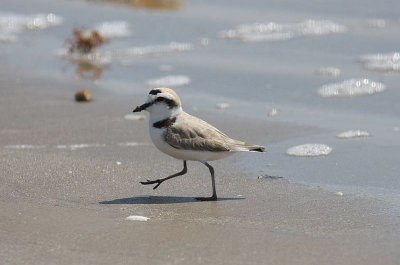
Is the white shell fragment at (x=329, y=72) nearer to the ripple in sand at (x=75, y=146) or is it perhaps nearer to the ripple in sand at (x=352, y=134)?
the ripple in sand at (x=352, y=134)

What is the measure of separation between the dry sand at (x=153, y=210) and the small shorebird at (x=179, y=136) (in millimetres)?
300

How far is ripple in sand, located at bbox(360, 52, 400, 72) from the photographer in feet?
35.0

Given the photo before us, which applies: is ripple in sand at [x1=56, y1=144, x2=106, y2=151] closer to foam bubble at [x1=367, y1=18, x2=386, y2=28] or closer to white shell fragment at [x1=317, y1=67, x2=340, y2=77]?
white shell fragment at [x1=317, y1=67, x2=340, y2=77]

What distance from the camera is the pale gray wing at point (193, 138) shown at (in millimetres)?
6656

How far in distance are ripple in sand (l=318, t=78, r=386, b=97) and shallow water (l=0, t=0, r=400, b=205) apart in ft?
0.29

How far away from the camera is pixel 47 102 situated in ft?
31.6

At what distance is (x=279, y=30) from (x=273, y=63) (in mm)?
1737

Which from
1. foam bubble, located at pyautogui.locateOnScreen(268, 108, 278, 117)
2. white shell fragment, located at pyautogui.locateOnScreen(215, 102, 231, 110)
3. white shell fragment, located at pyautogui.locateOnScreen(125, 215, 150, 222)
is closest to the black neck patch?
white shell fragment, located at pyautogui.locateOnScreen(125, 215, 150, 222)

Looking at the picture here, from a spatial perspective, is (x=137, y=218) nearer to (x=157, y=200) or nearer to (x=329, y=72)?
(x=157, y=200)

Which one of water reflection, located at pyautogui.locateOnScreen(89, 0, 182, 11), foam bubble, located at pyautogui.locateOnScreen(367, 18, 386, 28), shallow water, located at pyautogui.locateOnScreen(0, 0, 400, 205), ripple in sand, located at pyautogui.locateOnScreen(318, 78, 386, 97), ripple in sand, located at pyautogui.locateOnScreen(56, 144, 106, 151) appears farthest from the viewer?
water reflection, located at pyautogui.locateOnScreen(89, 0, 182, 11)

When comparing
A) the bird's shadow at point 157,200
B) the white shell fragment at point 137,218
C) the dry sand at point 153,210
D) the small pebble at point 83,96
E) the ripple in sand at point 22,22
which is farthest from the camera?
the ripple in sand at point 22,22

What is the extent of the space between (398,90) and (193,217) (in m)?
4.32

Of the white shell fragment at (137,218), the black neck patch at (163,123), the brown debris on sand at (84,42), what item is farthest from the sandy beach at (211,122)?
the black neck patch at (163,123)

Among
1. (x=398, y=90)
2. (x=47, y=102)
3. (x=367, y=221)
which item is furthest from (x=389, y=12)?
(x=367, y=221)
